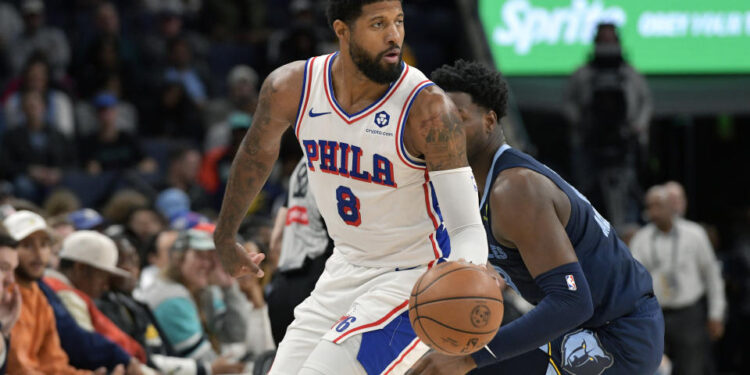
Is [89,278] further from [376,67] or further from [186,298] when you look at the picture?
[376,67]

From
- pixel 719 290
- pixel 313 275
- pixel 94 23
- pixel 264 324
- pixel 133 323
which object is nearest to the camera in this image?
pixel 313 275

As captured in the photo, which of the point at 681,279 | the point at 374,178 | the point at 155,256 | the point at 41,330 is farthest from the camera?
the point at 681,279

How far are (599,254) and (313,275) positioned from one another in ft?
5.71

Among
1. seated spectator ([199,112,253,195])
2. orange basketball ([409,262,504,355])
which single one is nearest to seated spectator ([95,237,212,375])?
orange basketball ([409,262,504,355])

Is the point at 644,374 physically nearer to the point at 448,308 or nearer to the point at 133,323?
the point at 448,308

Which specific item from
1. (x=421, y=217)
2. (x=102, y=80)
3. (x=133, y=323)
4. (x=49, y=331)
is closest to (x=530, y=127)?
(x=102, y=80)

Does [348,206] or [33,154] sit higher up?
[348,206]

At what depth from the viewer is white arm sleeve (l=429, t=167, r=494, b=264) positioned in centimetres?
371

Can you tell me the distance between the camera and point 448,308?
3547mm

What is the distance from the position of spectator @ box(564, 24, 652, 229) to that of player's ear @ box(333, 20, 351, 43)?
7.36m

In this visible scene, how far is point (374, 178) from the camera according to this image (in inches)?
156

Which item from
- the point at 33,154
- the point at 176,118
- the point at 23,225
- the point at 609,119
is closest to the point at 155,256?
the point at 23,225

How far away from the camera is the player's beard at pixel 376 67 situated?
156 inches

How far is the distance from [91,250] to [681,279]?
22.0 ft
